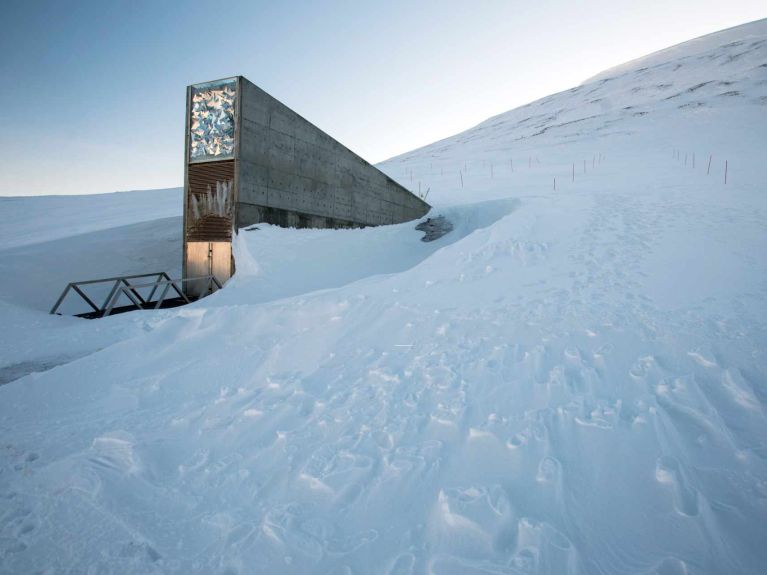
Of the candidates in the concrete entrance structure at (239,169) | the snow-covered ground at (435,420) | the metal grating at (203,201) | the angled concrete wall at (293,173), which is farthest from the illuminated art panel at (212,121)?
the snow-covered ground at (435,420)

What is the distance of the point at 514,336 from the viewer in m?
3.90

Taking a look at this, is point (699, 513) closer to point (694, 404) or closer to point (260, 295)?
point (694, 404)

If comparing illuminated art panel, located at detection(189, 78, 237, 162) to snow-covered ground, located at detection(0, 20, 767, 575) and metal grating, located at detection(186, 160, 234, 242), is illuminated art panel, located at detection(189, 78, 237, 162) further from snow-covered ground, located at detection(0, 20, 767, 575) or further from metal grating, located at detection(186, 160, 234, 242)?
snow-covered ground, located at detection(0, 20, 767, 575)

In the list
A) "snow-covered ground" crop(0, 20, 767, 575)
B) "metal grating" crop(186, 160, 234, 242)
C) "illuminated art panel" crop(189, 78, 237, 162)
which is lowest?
"snow-covered ground" crop(0, 20, 767, 575)

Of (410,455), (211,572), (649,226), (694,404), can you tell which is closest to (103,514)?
(211,572)

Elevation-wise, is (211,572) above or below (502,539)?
below

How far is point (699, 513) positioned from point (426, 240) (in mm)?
11490

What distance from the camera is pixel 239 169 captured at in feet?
28.2

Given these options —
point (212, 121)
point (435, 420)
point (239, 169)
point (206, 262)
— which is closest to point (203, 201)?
point (239, 169)

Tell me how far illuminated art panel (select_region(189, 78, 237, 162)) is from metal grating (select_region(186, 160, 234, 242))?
0.23 metres

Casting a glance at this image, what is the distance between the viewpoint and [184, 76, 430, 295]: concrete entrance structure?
868 centimetres

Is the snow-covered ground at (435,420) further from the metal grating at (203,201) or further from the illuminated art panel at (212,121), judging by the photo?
the illuminated art panel at (212,121)

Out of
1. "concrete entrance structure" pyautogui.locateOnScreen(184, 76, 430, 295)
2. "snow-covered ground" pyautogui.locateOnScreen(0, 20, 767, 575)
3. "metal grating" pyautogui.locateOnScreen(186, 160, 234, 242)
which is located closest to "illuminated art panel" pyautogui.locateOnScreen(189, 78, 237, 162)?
"concrete entrance structure" pyautogui.locateOnScreen(184, 76, 430, 295)

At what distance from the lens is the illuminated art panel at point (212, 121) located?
8.69m
